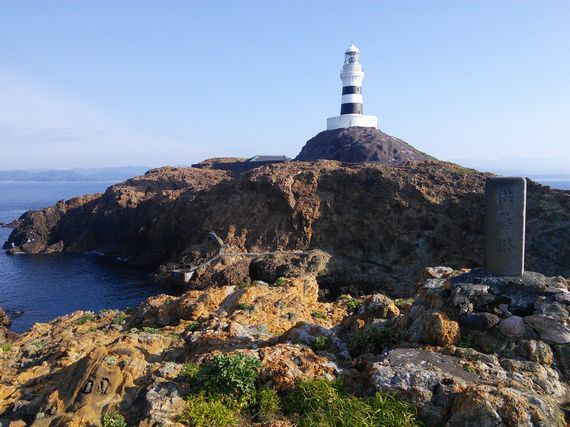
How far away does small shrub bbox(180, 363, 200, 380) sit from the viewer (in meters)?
9.69

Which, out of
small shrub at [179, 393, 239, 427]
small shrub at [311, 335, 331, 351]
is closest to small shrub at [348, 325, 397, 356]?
small shrub at [311, 335, 331, 351]

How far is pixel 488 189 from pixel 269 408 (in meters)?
7.34

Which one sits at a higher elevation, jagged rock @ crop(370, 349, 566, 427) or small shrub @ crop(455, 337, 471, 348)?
small shrub @ crop(455, 337, 471, 348)

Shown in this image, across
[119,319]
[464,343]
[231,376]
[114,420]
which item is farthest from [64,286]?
[464,343]

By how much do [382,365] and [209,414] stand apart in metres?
3.54

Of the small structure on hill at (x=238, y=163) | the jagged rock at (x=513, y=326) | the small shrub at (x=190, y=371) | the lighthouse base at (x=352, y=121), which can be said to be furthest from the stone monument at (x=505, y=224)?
the small structure on hill at (x=238, y=163)

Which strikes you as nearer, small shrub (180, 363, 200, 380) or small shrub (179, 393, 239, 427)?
small shrub (179, 393, 239, 427)

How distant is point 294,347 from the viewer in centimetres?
1089

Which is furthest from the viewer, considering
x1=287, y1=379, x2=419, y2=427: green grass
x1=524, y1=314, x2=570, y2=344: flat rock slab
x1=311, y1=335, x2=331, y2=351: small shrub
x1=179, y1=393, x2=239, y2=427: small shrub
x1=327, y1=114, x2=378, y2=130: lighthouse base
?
x1=327, y1=114, x2=378, y2=130: lighthouse base

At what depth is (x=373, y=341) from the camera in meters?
11.2

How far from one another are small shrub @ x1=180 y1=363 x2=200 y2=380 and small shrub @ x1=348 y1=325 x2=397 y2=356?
3851 mm

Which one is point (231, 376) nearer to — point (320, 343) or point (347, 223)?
point (320, 343)

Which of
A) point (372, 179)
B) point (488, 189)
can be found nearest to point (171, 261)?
point (372, 179)

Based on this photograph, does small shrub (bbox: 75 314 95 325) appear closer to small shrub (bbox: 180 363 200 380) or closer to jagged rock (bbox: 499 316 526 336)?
small shrub (bbox: 180 363 200 380)
